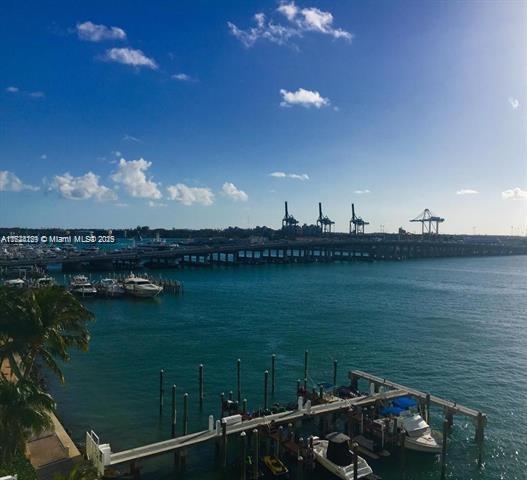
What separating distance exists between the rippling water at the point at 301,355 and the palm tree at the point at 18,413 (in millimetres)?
8995

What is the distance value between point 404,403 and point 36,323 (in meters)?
19.2

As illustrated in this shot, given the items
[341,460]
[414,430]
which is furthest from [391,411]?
[341,460]

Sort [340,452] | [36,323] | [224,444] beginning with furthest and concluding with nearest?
[224,444] → [340,452] → [36,323]

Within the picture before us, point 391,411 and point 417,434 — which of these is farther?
point 391,411

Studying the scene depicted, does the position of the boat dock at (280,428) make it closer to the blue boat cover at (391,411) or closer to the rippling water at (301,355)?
the blue boat cover at (391,411)

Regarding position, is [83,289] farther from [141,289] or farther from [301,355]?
[301,355]

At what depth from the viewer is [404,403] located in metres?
26.0

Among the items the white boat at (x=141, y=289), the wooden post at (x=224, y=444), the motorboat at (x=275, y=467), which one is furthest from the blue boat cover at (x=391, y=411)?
the white boat at (x=141, y=289)

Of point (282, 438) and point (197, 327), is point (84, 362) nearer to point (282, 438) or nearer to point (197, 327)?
point (197, 327)

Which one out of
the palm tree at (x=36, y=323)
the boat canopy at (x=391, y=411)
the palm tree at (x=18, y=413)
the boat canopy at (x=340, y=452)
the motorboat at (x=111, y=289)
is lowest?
the boat canopy at (x=340, y=452)

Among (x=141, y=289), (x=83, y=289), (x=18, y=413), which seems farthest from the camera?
(x=141, y=289)

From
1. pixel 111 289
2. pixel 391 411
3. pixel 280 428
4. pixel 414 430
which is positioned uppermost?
pixel 111 289

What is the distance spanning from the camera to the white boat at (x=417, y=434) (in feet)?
76.4

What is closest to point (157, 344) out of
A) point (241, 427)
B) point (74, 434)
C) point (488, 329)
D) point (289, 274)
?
point (74, 434)
